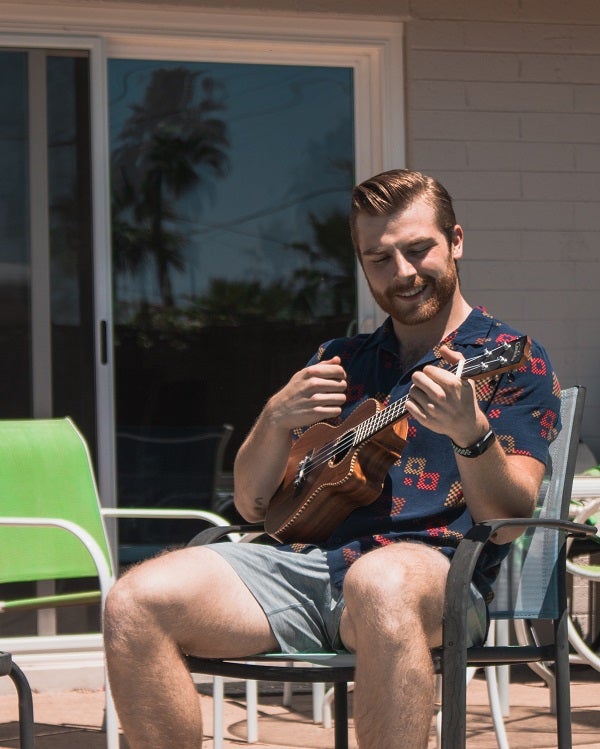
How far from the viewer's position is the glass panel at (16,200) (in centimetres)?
420

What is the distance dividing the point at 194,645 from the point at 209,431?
2157 mm

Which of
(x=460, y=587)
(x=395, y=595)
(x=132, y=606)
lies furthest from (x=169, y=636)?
(x=460, y=587)

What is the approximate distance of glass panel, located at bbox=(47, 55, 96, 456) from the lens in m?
4.23

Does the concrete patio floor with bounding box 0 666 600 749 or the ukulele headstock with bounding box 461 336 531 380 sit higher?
the ukulele headstock with bounding box 461 336 531 380

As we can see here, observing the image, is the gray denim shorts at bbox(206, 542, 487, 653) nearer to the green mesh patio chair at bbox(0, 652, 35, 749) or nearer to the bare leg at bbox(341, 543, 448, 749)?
the bare leg at bbox(341, 543, 448, 749)

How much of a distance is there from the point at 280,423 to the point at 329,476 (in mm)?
157

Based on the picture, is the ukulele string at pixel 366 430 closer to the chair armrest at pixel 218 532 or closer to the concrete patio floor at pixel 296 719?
the chair armrest at pixel 218 532

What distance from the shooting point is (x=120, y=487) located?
432cm

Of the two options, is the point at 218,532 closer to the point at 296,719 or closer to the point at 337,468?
the point at 337,468

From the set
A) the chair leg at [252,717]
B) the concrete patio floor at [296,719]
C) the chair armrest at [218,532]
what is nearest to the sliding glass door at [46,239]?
the concrete patio floor at [296,719]

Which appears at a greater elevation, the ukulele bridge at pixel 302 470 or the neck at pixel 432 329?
the neck at pixel 432 329

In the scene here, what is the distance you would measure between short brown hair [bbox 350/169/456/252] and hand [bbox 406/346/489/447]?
1.65 ft

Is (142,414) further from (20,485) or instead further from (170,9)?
(170,9)

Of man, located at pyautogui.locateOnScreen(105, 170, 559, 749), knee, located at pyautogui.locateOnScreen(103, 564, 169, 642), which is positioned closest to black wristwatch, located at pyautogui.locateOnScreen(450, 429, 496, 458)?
man, located at pyautogui.locateOnScreen(105, 170, 559, 749)
